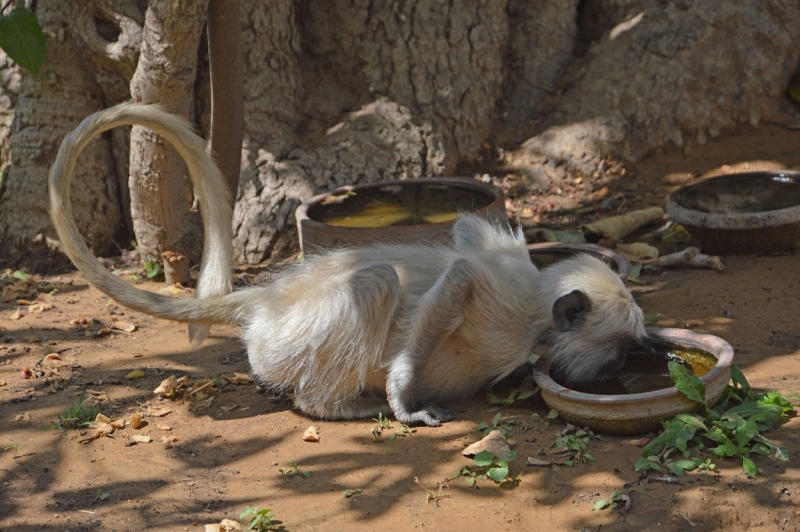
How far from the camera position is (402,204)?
595 centimetres

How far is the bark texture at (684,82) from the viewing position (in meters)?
7.47

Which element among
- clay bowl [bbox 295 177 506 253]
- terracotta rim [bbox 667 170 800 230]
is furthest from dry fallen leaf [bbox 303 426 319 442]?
terracotta rim [bbox 667 170 800 230]

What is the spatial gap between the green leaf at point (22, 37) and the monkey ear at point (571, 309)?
2687mm

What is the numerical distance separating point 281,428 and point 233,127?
2.56 m

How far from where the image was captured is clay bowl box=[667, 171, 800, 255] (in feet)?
18.6

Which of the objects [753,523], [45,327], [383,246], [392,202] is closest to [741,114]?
[392,202]

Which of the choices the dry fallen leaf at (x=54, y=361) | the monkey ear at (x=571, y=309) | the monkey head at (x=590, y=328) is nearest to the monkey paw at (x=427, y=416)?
the monkey head at (x=590, y=328)

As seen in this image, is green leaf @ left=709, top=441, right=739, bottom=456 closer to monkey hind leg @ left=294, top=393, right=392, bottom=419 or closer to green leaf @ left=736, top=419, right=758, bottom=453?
green leaf @ left=736, top=419, right=758, bottom=453

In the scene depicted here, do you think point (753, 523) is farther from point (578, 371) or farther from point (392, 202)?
point (392, 202)

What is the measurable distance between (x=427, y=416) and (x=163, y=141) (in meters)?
3.13

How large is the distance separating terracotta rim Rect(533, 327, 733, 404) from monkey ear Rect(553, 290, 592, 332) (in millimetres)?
268

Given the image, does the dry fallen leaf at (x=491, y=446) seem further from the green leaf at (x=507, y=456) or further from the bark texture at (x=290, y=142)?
the bark texture at (x=290, y=142)

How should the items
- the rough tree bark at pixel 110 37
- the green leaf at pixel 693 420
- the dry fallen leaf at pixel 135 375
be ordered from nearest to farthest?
the green leaf at pixel 693 420
the dry fallen leaf at pixel 135 375
the rough tree bark at pixel 110 37

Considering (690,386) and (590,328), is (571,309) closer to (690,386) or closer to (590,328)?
(590,328)
